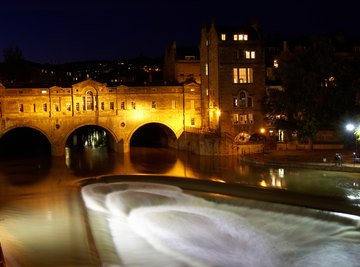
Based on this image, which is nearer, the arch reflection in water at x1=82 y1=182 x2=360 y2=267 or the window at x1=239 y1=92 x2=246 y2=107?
the arch reflection in water at x1=82 y1=182 x2=360 y2=267

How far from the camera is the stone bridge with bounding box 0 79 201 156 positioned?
2224 inches

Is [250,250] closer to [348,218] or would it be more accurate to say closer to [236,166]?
[348,218]

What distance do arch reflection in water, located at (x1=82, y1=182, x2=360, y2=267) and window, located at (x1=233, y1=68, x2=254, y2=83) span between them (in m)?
25.5

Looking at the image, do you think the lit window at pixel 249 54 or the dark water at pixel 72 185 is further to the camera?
the lit window at pixel 249 54

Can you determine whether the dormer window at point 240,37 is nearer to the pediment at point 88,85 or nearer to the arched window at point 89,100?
the pediment at point 88,85

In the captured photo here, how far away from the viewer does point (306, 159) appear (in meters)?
44.6

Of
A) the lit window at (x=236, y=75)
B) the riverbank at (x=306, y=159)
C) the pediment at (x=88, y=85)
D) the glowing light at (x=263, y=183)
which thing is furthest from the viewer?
the pediment at (x=88, y=85)

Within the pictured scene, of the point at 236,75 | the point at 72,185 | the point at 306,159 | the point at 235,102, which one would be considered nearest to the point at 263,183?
the point at 306,159

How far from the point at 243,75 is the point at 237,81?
1.09 meters

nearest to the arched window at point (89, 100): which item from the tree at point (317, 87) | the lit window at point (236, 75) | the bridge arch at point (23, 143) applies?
the bridge arch at point (23, 143)

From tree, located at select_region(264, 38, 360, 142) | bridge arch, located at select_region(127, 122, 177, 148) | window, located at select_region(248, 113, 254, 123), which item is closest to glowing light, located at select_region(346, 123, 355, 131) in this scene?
tree, located at select_region(264, 38, 360, 142)

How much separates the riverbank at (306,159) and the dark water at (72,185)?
0.98 m

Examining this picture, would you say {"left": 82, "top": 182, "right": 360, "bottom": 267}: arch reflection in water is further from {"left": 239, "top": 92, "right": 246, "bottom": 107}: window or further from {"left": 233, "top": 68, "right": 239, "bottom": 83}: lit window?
{"left": 233, "top": 68, "right": 239, "bottom": 83}: lit window

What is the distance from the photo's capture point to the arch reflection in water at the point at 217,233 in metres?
22.8
